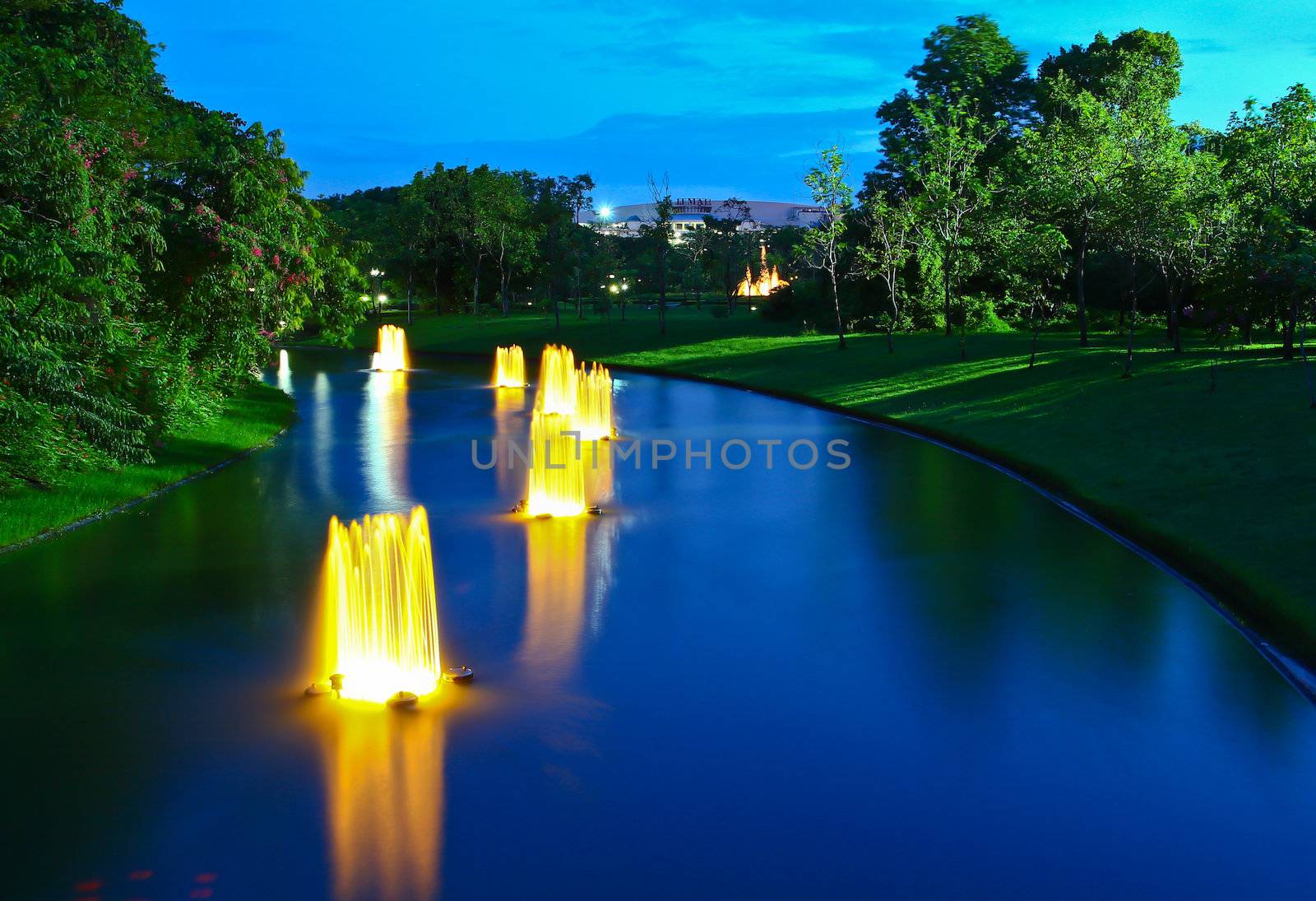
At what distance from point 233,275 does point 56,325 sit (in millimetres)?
6508

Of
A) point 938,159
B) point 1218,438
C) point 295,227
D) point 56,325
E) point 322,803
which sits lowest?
point 322,803

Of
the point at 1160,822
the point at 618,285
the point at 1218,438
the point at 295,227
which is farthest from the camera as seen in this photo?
the point at 618,285

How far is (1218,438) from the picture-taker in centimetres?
2008

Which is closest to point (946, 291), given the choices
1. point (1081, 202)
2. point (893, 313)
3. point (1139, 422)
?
point (893, 313)

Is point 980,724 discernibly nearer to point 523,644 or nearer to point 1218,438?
point 523,644

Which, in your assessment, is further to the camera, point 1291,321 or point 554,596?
point 1291,321

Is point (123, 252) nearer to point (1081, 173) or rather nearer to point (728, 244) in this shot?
point (1081, 173)

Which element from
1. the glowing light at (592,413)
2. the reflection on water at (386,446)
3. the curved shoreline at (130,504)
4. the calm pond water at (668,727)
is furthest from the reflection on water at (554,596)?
the glowing light at (592,413)

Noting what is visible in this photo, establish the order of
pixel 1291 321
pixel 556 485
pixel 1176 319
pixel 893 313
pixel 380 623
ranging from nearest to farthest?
pixel 380 623 → pixel 556 485 → pixel 1291 321 → pixel 1176 319 → pixel 893 313

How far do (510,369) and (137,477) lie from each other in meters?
27.0

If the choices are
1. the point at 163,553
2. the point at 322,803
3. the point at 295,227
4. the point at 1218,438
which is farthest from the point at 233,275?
the point at 1218,438

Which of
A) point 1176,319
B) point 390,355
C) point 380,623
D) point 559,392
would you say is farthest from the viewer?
point 390,355

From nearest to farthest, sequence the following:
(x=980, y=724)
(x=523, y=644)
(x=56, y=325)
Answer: (x=980, y=724) → (x=523, y=644) → (x=56, y=325)

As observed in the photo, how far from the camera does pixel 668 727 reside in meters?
8.96
